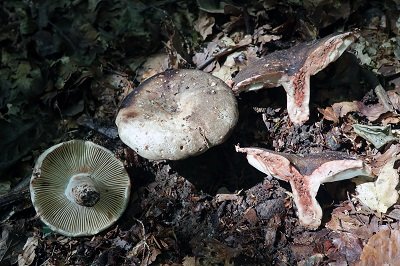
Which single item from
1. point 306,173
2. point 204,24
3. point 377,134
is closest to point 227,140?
point 306,173

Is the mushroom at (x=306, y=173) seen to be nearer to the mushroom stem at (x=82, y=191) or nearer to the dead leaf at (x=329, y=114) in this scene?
the dead leaf at (x=329, y=114)

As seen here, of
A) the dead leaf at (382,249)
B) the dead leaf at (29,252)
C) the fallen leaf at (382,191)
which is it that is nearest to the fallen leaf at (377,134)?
the fallen leaf at (382,191)

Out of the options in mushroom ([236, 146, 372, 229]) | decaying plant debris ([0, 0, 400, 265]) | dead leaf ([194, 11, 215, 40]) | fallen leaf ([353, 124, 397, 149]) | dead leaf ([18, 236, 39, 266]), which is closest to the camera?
mushroom ([236, 146, 372, 229])

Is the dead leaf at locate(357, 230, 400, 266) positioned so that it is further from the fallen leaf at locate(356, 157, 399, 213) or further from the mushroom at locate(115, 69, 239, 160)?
the mushroom at locate(115, 69, 239, 160)

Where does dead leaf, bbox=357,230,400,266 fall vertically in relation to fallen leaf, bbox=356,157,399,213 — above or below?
below

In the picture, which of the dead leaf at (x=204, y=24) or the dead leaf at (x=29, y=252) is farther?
the dead leaf at (x=204, y=24)

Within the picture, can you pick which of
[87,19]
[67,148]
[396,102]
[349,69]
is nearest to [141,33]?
[87,19]

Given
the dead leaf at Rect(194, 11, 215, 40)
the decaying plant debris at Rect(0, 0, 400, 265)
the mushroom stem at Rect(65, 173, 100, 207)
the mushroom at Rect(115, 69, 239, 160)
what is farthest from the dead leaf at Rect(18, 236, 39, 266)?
the dead leaf at Rect(194, 11, 215, 40)
